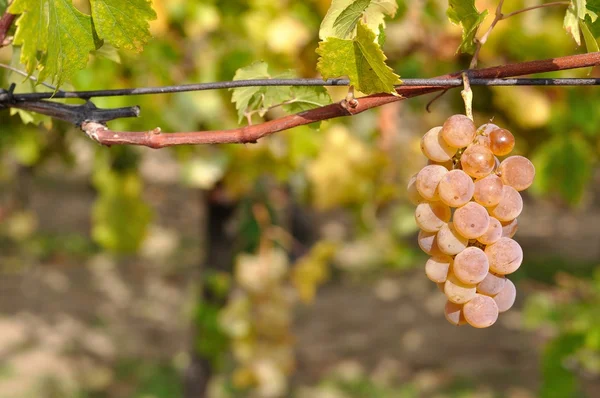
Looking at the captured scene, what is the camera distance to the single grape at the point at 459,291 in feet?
2.24

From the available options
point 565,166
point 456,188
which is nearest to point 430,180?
point 456,188

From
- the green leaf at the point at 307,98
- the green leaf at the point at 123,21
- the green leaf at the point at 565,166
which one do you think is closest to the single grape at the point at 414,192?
the green leaf at the point at 307,98

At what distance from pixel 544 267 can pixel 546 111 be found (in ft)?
14.8

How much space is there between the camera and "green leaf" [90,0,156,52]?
0.71 meters

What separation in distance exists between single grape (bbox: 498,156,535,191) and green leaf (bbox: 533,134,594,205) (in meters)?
1.83

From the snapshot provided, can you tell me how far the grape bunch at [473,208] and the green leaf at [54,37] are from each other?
36 cm

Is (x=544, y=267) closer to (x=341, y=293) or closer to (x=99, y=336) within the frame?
(x=341, y=293)

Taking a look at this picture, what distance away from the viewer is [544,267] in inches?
260

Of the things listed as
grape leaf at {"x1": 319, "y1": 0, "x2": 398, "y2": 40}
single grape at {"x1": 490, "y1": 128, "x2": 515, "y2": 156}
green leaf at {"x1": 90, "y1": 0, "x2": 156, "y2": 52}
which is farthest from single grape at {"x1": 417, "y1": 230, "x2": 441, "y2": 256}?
green leaf at {"x1": 90, "y1": 0, "x2": 156, "y2": 52}

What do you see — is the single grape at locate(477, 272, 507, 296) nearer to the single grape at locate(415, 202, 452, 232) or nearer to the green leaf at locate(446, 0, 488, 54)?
the single grape at locate(415, 202, 452, 232)

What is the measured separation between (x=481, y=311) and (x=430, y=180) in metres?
0.13

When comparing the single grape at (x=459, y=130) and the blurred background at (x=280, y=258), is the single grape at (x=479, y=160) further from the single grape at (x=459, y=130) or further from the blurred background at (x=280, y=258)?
the blurred background at (x=280, y=258)

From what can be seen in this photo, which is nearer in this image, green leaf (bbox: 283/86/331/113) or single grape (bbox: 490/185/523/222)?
single grape (bbox: 490/185/523/222)

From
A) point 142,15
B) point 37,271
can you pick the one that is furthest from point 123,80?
point 37,271
